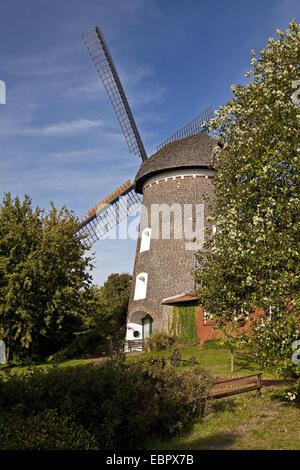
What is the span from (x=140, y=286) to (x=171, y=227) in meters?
5.16

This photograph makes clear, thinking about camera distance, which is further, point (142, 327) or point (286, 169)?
point (142, 327)

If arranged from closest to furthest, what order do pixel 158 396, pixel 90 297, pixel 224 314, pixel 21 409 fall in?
pixel 21 409, pixel 158 396, pixel 224 314, pixel 90 297

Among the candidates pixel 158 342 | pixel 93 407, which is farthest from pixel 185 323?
pixel 93 407

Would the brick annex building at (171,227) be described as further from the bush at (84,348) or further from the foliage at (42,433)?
the foliage at (42,433)

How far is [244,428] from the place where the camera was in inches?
350

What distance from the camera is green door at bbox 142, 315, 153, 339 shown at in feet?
97.9

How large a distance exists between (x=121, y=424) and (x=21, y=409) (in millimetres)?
2029

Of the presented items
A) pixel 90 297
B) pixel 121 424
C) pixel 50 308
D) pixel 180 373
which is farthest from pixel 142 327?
pixel 121 424

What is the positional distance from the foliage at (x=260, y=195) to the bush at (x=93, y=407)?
323cm

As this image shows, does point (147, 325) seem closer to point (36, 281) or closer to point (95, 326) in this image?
point (95, 326)

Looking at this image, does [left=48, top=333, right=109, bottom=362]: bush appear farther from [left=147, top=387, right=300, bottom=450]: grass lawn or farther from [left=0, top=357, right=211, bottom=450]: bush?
[left=0, top=357, right=211, bottom=450]: bush

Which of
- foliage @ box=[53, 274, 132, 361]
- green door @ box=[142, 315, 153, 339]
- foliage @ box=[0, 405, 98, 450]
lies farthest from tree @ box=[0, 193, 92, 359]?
foliage @ box=[0, 405, 98, 450]
